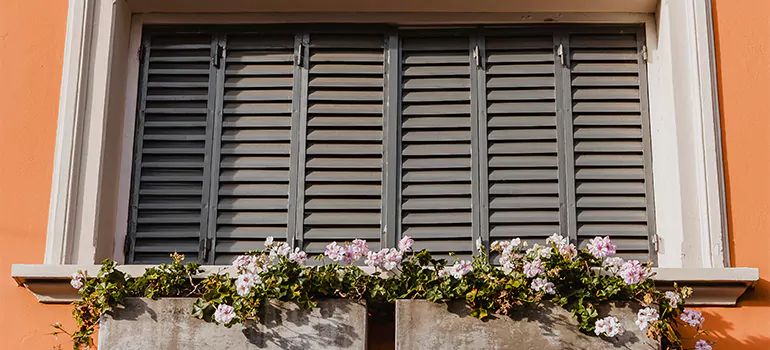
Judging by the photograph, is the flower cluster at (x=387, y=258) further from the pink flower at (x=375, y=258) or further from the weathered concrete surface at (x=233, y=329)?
the weathered concrete surface at (x=233, y=329)

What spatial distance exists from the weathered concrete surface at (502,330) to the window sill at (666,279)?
11.8 inches

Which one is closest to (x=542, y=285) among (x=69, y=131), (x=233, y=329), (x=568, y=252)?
(x=568, y=252)

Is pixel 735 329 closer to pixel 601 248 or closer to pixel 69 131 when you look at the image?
pixel 601 248

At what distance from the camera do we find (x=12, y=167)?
508cm

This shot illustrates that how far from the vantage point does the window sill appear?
468 centimetres

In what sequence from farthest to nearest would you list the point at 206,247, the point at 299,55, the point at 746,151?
the point at 299,55 < the point at 206,247 < the point at 746,151

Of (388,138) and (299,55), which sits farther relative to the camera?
(299,55)

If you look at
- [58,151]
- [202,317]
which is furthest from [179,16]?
[202,317]

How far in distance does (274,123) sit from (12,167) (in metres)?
1.33

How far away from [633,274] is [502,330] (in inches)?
24.8

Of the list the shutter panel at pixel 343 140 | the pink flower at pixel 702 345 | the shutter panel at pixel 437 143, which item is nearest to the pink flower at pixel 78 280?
the shutter panel at pixel 343 140

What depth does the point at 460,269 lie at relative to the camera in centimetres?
455

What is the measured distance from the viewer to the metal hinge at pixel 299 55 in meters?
5.51

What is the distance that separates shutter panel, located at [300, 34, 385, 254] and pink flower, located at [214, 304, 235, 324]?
82 cm
